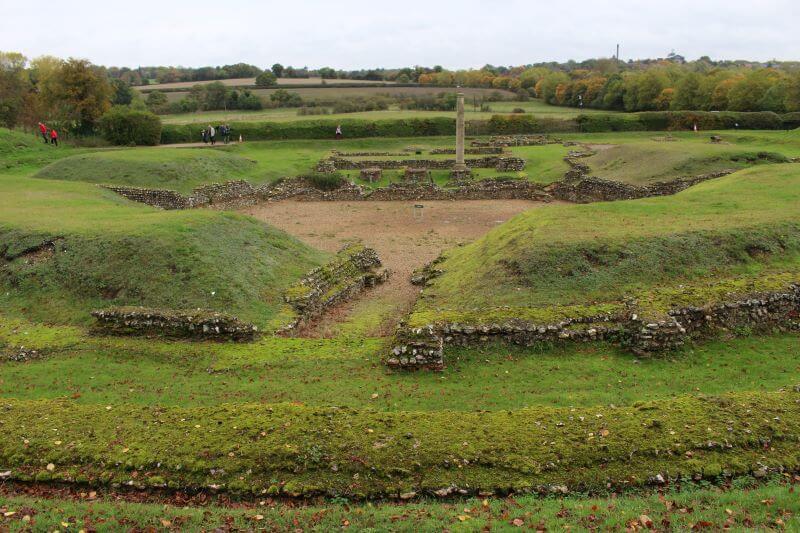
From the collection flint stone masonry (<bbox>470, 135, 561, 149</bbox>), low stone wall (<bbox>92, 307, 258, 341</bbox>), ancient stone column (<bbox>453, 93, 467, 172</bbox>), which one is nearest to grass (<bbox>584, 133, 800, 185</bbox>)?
Result: ancient stone column (<bbox>453, 93, 467, 172</bbox>)

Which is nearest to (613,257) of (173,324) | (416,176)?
(173,324)

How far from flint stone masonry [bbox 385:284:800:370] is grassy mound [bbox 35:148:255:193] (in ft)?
97.3

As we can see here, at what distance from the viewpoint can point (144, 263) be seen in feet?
67.3

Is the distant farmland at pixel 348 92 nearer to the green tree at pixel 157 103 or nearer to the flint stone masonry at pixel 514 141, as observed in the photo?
the green tree at pixel 157 103

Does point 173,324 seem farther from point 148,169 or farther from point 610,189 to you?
point 610,189

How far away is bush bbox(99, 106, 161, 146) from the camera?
54.5 m

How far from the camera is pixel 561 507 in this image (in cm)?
927

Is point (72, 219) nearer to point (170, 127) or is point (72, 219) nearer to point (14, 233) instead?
point (14, 233)

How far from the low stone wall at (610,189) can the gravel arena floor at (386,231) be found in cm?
266

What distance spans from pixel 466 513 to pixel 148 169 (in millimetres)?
38664

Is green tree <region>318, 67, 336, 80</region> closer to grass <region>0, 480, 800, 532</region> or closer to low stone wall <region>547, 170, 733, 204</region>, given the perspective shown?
low stone wall <region>547, 170, 733, 204</region>

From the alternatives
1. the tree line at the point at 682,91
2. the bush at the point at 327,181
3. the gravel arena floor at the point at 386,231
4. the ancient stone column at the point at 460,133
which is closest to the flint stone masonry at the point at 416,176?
the ancient stone column at the point at 460,133

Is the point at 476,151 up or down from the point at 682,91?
down

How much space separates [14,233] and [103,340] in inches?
367
